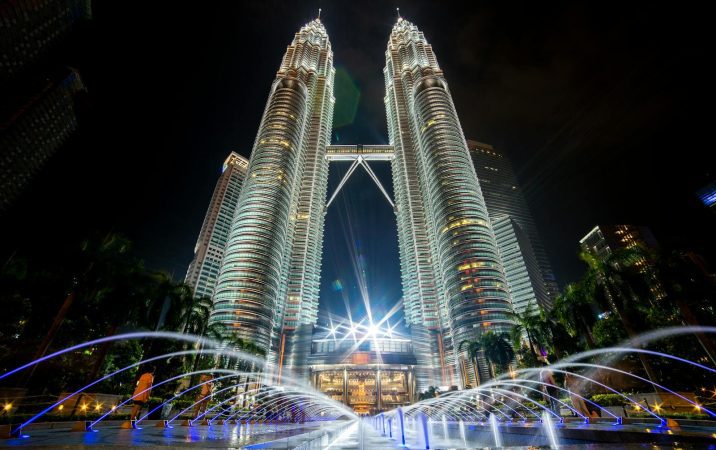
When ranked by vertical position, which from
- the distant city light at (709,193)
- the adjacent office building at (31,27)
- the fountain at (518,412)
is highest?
the adjacent office building at (31,27)

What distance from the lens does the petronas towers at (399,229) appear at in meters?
112

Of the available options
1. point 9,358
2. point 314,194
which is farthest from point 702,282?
point 314,194

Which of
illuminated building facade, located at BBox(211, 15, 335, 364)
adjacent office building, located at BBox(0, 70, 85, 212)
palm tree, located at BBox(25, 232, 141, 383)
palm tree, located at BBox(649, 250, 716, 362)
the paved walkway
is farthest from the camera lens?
illuminated building facade, located at BBox(211, 15, 335, 364)

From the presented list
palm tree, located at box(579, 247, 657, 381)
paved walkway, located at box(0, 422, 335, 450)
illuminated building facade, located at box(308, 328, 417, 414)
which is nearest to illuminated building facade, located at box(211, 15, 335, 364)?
illuminated building facade, located at box(308, 328, 417, 414)

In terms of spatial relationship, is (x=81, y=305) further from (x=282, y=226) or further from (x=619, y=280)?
(x=282, y=226)

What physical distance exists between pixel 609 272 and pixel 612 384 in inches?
562

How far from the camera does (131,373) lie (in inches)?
2093

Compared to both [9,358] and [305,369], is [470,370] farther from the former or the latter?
[9,358]

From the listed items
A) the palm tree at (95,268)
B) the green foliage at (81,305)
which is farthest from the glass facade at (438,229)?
the palm tree at (95,268)

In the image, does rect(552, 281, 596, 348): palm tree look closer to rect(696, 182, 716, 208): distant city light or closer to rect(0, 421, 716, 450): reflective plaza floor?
rect(0, 421, 716, 450): reflective plaza floor

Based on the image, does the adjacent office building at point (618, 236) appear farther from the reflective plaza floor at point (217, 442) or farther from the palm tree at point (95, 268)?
the palm tree at point (95, 268)

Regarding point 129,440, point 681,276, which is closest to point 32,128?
point 129,440

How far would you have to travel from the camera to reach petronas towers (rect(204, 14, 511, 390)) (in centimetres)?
11212

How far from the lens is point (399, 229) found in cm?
18300
